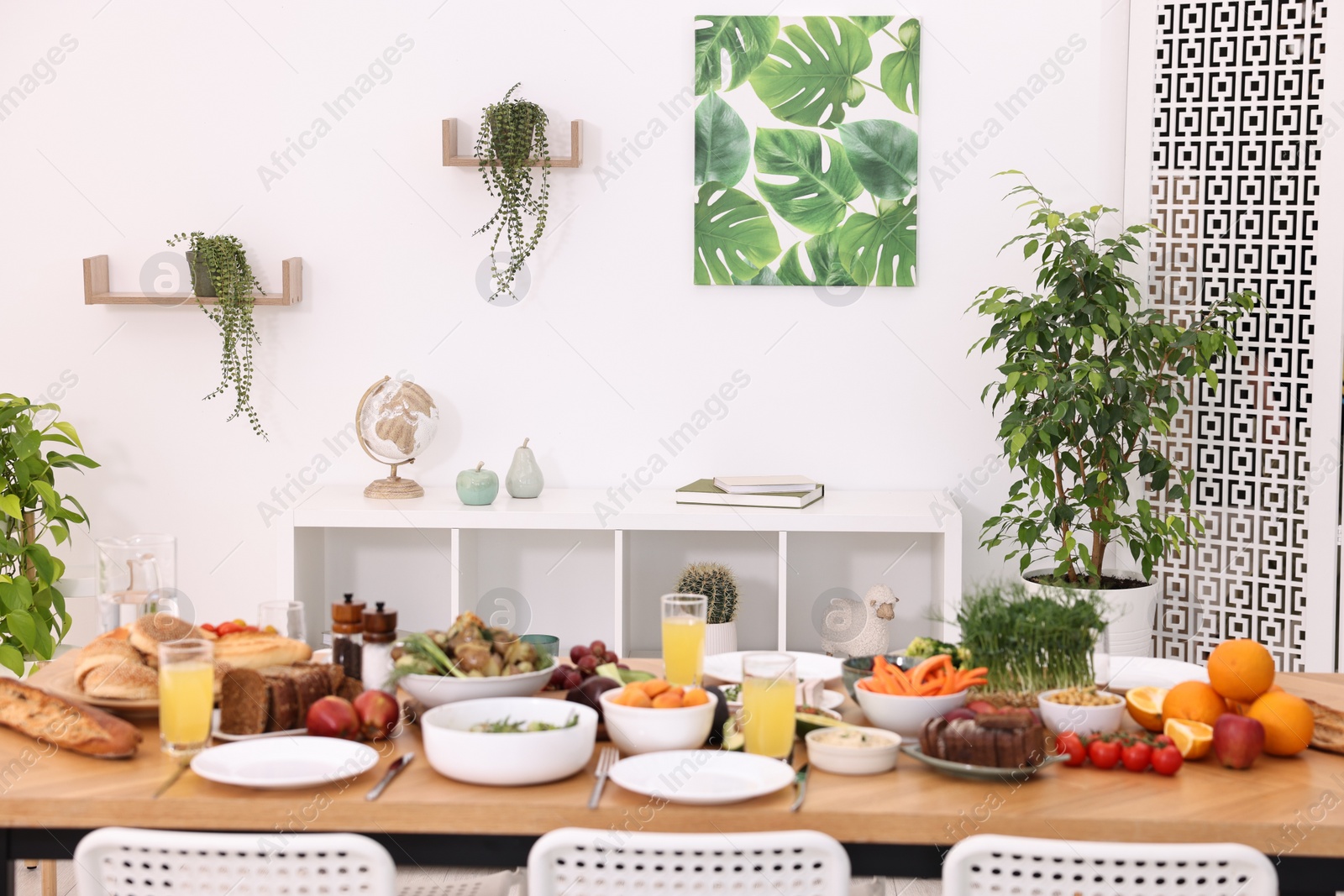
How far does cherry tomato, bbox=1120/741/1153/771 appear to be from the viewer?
1491 millimetres

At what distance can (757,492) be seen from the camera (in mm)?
3164

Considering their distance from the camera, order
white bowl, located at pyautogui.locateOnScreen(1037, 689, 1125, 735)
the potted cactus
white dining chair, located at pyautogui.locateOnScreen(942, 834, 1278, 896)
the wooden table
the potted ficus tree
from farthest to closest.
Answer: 1. the potted cactus
2. the potted ficus tree
3. white bowl, located at pyautogui.locateOnScreen(1037, 689, 1125, 735)
4. the wooden table
5. white dining chair, located at pyautogui.locateOnScreen(942, 834, 1278, 896)

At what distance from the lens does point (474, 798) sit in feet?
4.55

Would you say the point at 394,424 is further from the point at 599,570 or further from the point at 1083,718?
the point at 1083,718

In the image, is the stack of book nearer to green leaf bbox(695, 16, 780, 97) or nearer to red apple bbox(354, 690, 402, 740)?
green leaf bbox(695, 16, 780, 97)

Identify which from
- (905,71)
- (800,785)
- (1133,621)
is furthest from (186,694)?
(905,71)

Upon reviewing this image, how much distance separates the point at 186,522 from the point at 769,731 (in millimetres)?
2634

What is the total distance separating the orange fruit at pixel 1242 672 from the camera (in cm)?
159

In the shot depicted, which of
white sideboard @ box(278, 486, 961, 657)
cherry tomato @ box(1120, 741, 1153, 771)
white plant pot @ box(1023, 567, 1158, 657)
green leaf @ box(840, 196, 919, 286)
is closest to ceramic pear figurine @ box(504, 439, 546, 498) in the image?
white sideboard @ box(278, 486, 961, 657)

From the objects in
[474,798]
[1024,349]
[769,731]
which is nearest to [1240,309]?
[1024,349]

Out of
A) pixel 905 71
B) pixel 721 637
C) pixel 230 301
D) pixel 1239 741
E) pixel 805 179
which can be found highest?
pixel 905 71

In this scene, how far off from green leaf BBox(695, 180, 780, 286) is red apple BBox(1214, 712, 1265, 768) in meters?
2.20

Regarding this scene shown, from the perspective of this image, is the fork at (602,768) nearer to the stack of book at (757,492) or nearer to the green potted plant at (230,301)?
the stack of book at (757,492)

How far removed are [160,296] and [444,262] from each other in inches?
32.3
